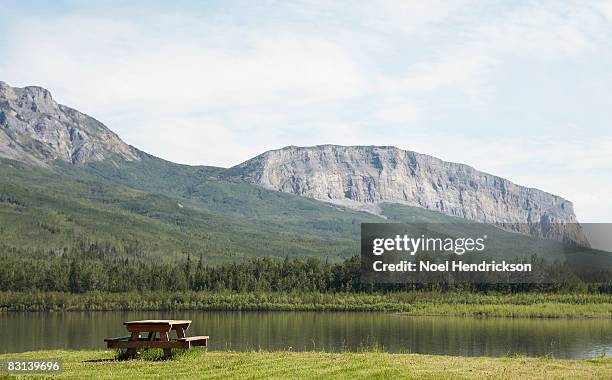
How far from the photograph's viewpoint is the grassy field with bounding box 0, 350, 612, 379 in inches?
1123

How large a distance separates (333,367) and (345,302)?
5807 inches

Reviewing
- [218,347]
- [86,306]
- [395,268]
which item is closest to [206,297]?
[86,306]

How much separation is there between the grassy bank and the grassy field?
402 feet

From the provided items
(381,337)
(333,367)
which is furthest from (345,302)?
(333,367)

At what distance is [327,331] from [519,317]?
5908cm

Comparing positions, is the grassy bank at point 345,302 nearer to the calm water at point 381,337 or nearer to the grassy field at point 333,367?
the calm water at point 381,337

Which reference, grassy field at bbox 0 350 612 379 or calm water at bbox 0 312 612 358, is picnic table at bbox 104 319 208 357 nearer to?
grassy field at bbox 0 350 612 379

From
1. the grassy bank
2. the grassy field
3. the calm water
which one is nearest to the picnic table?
the grassy field

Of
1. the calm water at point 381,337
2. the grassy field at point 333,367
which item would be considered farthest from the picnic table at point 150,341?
the calm water at point 381,337

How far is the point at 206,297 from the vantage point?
189875mm

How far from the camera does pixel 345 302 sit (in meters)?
176

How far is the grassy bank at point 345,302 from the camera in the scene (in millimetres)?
153750

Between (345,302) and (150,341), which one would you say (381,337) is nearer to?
(150,341)

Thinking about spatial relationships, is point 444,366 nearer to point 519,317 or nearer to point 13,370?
point 13,370
